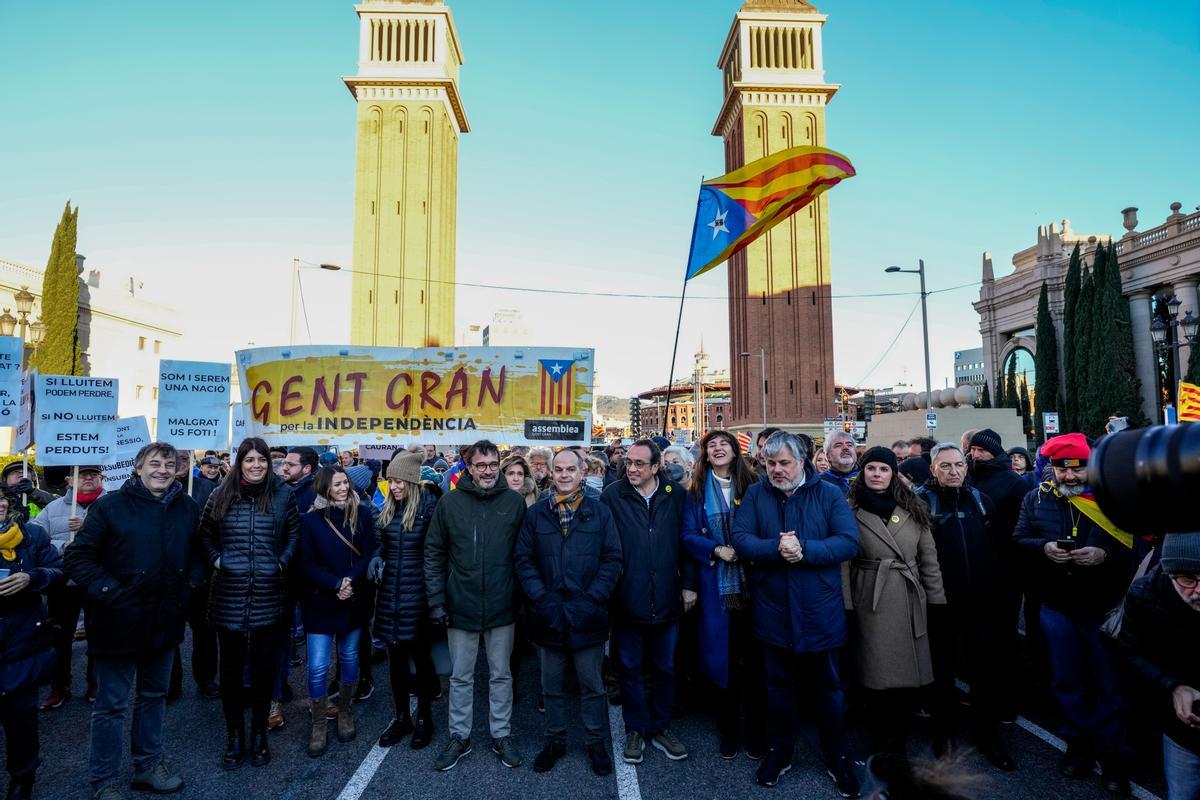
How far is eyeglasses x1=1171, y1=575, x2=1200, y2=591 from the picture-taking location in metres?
2.17

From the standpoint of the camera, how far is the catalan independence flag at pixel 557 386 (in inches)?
249

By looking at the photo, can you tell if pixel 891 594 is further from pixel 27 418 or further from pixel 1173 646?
pixel 27 418

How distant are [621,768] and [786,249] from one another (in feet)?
153

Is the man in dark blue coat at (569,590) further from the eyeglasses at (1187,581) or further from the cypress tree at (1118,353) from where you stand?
the cypress tree at (1118,353)

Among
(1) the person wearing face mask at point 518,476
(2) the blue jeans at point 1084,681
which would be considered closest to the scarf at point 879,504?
(2) the blue jeans at point 1084,681

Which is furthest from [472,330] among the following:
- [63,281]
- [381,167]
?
[63,281]

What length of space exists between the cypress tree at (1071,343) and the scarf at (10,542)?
4338cm

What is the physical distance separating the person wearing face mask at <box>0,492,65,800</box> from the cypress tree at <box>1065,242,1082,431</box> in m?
43.3

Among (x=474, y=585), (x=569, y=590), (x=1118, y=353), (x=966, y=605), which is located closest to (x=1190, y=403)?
(x=966, y=605)

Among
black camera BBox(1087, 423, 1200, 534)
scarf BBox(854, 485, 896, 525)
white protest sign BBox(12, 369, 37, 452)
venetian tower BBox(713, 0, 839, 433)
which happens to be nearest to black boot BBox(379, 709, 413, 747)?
scarf BBox(854, 485, 896, 525)

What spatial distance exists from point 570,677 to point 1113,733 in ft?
13.1

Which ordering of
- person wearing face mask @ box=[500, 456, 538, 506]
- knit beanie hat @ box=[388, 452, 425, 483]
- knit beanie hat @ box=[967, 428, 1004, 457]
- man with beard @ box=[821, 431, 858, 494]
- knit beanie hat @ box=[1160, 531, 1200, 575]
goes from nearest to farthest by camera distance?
knit beanie hat @ box=[1160, 531, 1200, 575] → knit beanie hat @ box=[388, 452, 425, 483] → knit beanie hat @ box=[967, 428, 1004, 457] → person wearing face mask @ box=[500, 456, 538, 506] → man with beard @ box=[821, 431, 858, 494]

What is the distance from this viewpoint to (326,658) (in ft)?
14.6

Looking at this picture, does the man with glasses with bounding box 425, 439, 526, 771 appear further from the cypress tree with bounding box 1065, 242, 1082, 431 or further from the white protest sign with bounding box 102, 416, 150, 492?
the cypress tree with bounding box 1065, 242, 1082, 431
